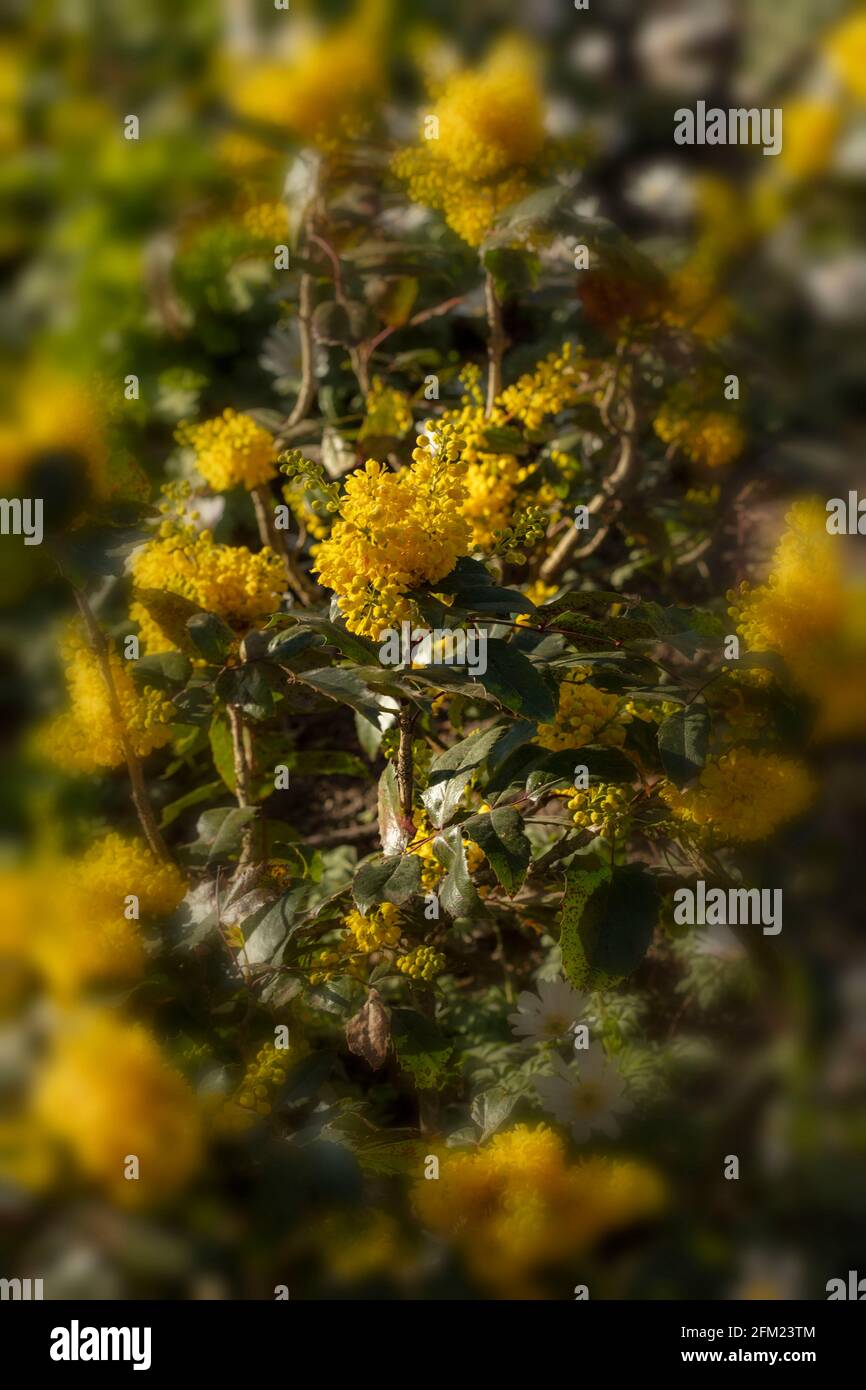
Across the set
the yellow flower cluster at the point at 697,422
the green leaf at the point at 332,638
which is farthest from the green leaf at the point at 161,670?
the yellow flower cluster at the point at 697,422

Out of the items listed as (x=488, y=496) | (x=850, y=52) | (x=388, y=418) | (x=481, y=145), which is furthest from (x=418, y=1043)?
(x=850, y=52)

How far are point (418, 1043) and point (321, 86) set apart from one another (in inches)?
33.1

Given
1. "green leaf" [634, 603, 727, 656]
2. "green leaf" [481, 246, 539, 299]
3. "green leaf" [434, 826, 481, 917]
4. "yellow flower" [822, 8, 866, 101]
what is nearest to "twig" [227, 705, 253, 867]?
"green leaf" [434, 826, 481, 917]

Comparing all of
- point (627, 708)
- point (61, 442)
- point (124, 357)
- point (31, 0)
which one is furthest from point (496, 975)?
point (31, 0)

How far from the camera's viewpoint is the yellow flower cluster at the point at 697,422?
136 centimetres

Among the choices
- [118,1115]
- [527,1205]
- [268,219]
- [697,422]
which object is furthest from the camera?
[697,422]

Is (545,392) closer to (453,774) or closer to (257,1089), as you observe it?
(453,774)

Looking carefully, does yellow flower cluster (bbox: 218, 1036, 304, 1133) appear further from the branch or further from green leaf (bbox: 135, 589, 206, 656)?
the branch

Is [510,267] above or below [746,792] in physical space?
above

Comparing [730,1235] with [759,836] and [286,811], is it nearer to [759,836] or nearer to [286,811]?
[759,836]

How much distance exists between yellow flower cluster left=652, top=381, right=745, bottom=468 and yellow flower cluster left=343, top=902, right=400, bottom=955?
26.3 inches

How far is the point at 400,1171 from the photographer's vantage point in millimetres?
921

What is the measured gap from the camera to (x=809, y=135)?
3.55ft

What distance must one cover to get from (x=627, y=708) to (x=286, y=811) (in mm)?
756
